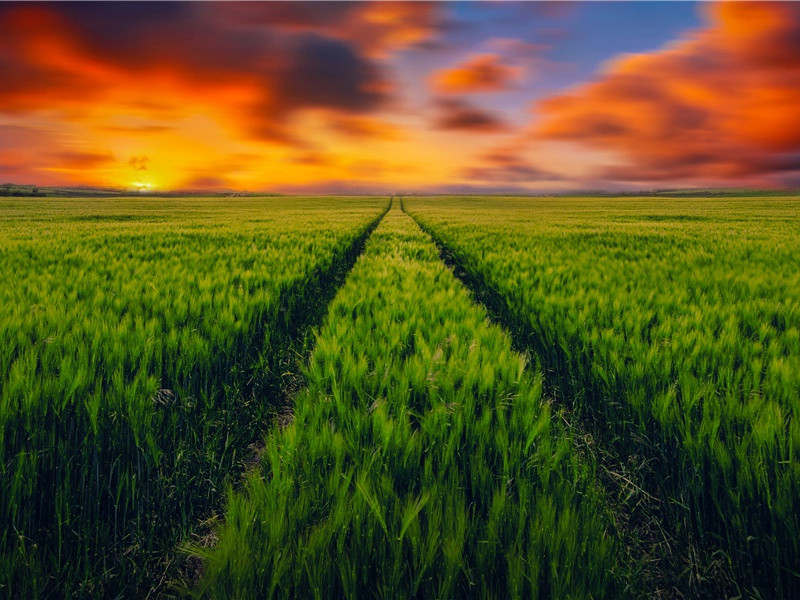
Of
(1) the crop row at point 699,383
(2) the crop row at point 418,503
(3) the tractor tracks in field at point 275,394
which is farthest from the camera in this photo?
(3) the tractor tracks in field at point 275,394

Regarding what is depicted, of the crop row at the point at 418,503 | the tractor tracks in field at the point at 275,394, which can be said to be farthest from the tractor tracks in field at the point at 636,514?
the tractor tracks in field at the point at 275,394

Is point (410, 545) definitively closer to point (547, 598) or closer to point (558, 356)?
point (547, 598)

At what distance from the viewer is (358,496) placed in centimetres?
125

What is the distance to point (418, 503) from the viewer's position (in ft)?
4.01

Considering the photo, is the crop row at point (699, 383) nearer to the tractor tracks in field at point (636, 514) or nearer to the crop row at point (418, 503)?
the tractor tracks in field at point (636, 514)

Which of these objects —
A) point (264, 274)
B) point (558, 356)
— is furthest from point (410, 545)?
point (264, 274)

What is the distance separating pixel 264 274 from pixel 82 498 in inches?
164

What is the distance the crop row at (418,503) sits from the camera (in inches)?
41.1

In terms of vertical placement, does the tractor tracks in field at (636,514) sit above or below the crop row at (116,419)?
below

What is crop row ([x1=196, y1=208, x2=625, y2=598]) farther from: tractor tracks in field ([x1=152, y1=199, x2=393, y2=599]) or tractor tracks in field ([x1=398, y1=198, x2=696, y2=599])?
tractor tracks in field ([x1=152, y1=199, x2=393, y2=599])

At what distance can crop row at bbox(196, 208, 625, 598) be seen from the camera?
104 cm

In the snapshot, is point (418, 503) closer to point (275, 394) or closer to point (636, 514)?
point (636, 514)

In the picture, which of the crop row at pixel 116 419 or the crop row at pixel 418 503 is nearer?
the crop row at pixel 418 503

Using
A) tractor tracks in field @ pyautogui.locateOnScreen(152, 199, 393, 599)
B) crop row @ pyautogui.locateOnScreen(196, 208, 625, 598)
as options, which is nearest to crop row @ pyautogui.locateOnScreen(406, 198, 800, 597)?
crop row @ pyautogui.locateOnScreen(196, 208, 625, 598)
